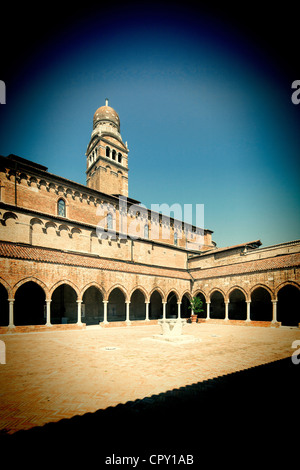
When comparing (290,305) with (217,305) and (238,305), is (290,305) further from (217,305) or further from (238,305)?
(217,305)

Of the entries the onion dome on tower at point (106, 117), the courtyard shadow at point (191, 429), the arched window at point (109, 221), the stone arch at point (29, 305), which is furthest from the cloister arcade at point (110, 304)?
the onion dome on tower at point (106, 117)

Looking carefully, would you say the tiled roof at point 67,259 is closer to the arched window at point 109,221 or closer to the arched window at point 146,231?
the arched window at point 109,221

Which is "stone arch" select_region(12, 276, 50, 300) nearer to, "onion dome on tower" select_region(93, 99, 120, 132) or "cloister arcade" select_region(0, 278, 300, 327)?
"cloister arcade" select_region(0, 278, 300, 327)

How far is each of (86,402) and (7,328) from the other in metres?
12.8

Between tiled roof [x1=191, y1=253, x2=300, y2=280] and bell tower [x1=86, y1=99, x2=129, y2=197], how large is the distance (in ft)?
58.8

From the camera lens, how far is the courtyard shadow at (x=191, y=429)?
10.6 ft

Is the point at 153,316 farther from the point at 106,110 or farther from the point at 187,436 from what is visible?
the point at 106,110

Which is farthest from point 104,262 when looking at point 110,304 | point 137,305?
point 137,305

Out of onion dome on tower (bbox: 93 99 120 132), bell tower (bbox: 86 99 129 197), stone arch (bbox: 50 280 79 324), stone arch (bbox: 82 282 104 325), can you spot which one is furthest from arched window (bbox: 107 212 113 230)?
onion dome on tower (bbox: 93 99 120 132)

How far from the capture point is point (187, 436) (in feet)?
11.6

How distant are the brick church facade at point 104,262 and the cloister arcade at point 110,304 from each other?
0.30 ft

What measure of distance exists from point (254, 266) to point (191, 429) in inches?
837

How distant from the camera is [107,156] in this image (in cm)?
3428

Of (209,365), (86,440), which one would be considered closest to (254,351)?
(209,365)
